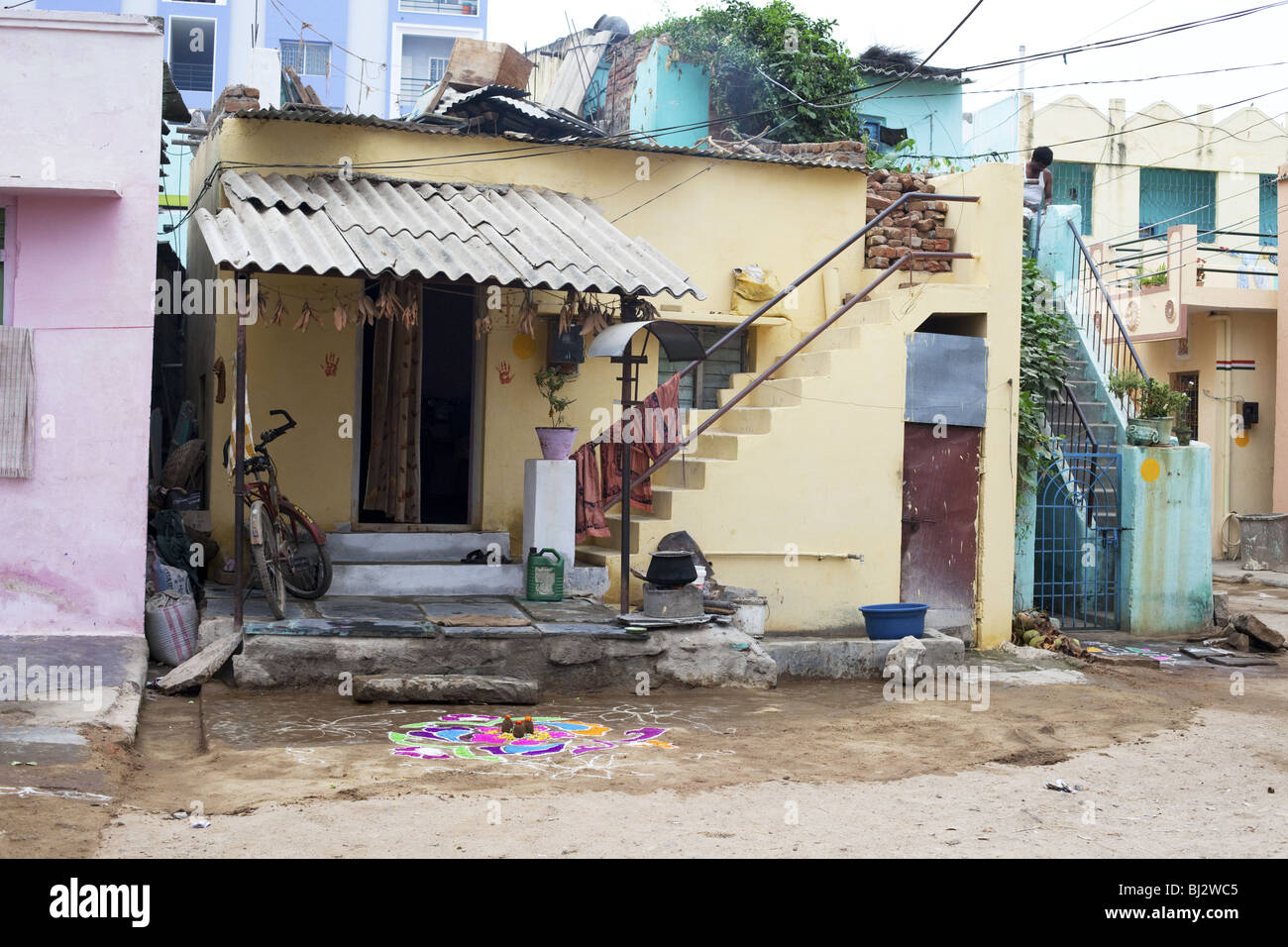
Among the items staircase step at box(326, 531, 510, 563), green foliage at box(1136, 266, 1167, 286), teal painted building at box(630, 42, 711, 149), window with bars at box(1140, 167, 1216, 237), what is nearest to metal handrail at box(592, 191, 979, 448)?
staircase step at box(326, 531, 510, 563)

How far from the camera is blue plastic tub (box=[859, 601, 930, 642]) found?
35.7 feet

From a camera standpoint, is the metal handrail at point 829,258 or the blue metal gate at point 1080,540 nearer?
the metal handrail at point 829,258

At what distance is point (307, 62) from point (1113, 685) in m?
37.3

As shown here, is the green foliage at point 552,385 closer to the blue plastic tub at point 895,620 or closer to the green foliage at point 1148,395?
the blue plastic tub at point 895,620

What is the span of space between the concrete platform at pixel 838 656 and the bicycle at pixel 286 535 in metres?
3.69

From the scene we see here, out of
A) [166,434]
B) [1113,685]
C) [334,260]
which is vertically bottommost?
[1113,685]

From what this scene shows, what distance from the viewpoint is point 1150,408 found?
14.3 m

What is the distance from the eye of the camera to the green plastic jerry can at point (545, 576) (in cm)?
1076

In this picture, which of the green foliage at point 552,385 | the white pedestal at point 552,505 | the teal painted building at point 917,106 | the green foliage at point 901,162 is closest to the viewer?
the white pedestal at point 552,505

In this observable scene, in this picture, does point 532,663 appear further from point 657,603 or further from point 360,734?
point 360,734

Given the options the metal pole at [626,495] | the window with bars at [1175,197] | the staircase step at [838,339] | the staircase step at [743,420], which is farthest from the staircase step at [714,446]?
the window with bars at [1175,197]

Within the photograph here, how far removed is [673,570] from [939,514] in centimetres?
370

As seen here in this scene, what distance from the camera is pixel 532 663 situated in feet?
30.6
